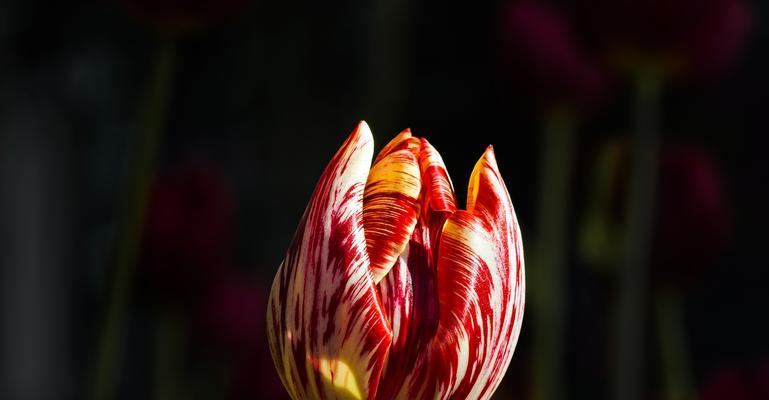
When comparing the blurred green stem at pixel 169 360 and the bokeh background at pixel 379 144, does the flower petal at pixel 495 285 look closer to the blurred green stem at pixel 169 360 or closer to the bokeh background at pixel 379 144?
the bokeh background at pixel 379 144

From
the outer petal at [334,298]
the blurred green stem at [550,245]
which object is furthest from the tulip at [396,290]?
the blurred green stem at [550,245]

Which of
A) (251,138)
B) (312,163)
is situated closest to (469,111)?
(312,163)

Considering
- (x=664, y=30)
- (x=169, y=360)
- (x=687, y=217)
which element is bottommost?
(x=169, y=360)

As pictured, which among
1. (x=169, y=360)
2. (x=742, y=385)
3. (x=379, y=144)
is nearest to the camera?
(x=742, y=385)

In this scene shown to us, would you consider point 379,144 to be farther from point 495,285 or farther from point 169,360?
point 495,285

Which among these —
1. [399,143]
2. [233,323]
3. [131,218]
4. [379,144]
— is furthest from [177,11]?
[379,144]

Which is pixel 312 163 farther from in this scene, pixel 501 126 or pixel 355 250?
pixel 355 250

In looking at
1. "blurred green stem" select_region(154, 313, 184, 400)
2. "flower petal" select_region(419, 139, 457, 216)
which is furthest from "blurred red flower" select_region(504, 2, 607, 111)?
"flower petal" select_region(419, 139, 457, 216)

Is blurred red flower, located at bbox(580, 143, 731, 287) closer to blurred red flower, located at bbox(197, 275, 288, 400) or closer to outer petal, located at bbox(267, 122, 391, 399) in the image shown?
blurred red flower, located at bbox(197, 275, 288, 400)
